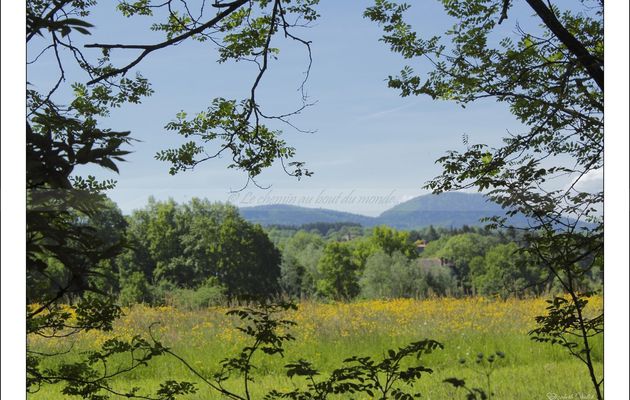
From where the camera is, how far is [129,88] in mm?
2463

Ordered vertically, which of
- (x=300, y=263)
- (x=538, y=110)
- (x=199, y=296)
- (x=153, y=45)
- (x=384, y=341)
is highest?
(x=153, y=45)

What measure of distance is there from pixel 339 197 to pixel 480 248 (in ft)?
2.18

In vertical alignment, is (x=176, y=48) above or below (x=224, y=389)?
above

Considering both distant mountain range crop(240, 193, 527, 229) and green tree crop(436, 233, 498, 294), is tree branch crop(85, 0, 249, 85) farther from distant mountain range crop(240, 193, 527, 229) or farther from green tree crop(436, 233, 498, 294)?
green tree crop(436, 233, 498, 294)

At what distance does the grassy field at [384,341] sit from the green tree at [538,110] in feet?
0.39

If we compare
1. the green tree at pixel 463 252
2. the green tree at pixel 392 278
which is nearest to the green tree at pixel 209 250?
the green tree at pixel 392 278

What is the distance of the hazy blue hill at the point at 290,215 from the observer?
2543 millimetres

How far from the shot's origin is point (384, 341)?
8.34ft

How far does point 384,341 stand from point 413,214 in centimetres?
55

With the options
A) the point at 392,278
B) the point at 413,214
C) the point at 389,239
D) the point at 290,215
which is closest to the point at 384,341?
the point at 392,278

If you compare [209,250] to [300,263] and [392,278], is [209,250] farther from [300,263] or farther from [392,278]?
[392,278]

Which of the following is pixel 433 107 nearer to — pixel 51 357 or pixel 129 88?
pixel 129 88

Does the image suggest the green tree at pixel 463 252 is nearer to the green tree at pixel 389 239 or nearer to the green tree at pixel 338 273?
the green tree at pixel 389 239
